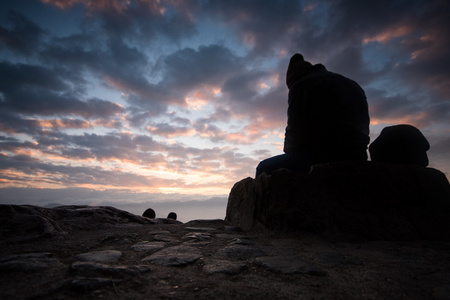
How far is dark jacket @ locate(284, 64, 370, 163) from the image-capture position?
3.38 metres

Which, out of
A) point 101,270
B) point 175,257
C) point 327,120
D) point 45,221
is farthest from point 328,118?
point 45,221

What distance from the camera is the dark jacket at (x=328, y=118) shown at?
338 cm

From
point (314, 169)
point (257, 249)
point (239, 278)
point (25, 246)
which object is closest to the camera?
point (239, 278)

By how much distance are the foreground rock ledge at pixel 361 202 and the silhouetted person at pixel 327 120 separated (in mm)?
319

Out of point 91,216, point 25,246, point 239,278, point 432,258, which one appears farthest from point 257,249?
point 91,216

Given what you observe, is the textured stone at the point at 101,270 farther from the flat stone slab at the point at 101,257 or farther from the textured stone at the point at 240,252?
the textured stone at the point at 240,252

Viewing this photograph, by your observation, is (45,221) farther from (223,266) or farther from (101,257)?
(223,266)

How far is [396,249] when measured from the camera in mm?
2359

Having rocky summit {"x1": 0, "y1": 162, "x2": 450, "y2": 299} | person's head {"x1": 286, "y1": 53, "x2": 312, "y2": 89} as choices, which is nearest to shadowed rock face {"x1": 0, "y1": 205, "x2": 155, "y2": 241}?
rocky summit {"x1": 0, "y1": 162, "x2": 450, "y2": 299}

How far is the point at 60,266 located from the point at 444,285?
9.33ft

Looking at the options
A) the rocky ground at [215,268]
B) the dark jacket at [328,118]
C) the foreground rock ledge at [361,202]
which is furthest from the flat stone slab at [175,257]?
the dark jacket at [328,118]

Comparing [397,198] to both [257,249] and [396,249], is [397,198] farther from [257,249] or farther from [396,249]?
[257,249]

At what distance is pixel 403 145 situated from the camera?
356 cm

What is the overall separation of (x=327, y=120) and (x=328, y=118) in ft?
0.12
